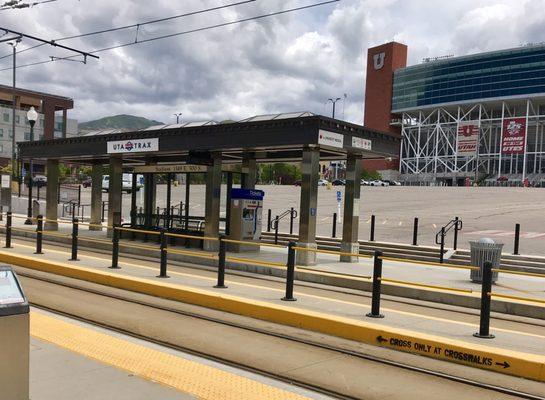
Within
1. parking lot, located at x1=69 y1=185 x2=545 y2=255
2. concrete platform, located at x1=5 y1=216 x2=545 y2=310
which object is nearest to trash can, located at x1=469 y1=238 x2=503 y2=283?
concrete platform, located at x1=5 y1=216 x2=545 y2=310

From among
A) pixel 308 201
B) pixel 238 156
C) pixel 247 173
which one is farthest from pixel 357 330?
pixel 238 156

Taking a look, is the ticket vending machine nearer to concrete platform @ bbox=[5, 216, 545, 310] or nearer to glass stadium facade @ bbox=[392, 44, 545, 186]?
concrete platform @ bbox=[5, 216, 545, 310]

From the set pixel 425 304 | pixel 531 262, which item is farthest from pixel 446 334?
pixel 531 262

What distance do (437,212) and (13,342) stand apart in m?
37.1

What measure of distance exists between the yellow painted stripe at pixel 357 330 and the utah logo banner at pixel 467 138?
104 meters

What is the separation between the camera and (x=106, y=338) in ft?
23.3

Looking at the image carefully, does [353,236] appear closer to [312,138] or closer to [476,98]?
[312,138]

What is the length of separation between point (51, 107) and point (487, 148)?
91.7 m

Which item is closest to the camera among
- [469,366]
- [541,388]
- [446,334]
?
[541,388]

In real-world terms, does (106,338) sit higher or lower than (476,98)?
lower

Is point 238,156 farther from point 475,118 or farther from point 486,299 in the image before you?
point 475,118

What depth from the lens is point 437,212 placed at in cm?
3834

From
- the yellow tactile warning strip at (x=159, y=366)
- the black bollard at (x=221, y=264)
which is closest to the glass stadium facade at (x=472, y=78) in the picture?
the black bollard at (x=221, y=264)

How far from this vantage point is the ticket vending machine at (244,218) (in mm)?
17812
